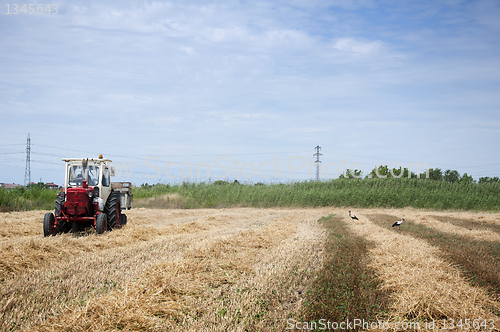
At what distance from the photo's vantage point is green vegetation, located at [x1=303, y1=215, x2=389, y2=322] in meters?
3.78

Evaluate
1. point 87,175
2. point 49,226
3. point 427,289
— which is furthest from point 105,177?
point 427,289

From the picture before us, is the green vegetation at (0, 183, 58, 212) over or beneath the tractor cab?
beneath

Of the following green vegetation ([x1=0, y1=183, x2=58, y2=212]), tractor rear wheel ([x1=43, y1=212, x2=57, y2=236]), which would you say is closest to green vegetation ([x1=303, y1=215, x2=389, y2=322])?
tractor rear wheel ([x1=43, y1=212, x2=57, y2=236])

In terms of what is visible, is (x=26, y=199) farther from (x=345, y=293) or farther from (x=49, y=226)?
(x=345, y=293)

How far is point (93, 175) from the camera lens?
10617 millimetres

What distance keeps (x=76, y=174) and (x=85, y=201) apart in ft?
4.36

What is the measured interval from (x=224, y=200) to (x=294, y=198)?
5608 millimetres

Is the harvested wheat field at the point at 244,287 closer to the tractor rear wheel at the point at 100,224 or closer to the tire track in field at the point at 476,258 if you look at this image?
the tire track in field at the point at 476,258

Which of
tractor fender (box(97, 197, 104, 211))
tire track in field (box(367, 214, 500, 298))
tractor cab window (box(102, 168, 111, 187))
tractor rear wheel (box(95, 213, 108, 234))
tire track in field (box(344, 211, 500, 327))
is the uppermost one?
tractor cab window (box(102, 168, 111, 187))

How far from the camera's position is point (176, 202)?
2633 centimetres

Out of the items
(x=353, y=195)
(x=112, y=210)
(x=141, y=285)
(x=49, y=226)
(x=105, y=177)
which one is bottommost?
(x=141, y=285)

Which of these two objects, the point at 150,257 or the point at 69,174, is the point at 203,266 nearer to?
the point at 150,257

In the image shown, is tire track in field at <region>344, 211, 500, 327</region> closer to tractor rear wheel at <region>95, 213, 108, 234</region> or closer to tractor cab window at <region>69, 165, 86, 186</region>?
tractor rear wheel at <region>95, 213, 108, 234</region>

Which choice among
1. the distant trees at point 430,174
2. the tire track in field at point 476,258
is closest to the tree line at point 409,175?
the distant trees at point 430,174
